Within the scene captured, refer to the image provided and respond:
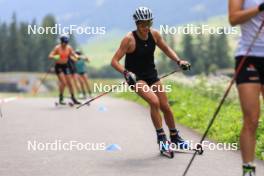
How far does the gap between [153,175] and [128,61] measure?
91.5 inches

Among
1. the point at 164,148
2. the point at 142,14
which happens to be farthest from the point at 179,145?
the point at 142,14

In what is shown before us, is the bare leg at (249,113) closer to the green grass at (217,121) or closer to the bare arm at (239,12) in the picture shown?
the bare arm at (239,12)

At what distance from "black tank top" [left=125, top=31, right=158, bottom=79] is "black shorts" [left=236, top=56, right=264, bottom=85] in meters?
2.94

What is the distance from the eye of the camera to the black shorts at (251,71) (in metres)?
5.48

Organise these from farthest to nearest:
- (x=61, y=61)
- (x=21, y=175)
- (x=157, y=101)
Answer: (x=61, y=61) < (x=157, y=101) < (x=21, y=175)

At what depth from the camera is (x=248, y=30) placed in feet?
18.3

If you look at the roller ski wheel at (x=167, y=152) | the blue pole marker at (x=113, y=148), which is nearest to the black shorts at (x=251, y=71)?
the roller ski wheel at (x=167, y=152)

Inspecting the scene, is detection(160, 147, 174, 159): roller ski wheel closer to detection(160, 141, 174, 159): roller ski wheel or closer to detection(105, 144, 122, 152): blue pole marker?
detection(160, 141, 174, 159): roller ski wheel

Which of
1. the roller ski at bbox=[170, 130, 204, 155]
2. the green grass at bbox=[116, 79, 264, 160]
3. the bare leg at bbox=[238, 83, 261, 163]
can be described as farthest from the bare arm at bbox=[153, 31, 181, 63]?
the bare leg at bbox=[238, 83, 261, 163]

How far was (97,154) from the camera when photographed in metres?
8.38

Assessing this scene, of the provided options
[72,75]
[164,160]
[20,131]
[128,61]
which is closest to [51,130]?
[20,131]

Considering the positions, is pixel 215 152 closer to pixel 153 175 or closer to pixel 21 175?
pixel 153 175

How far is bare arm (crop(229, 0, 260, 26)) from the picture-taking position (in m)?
5.38

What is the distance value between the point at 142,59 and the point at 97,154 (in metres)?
1.41
